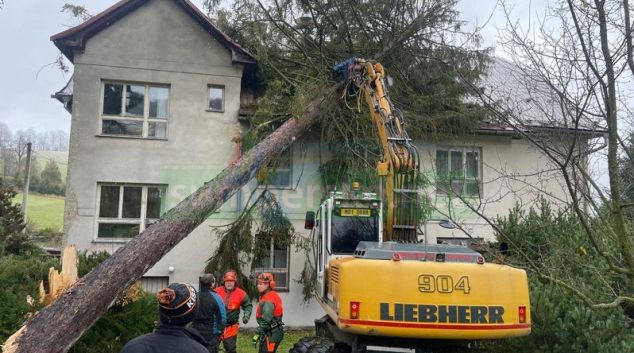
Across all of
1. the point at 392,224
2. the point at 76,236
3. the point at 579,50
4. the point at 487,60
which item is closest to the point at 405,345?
the point at 392,224

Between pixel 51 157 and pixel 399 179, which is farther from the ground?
pixel 51 157

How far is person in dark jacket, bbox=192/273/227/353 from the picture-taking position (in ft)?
18.6

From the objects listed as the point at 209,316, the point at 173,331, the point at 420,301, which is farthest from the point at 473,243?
the point at 173,331

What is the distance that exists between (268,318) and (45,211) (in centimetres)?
3306

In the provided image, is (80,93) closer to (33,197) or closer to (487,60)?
(487,60)

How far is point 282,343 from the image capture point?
949cm

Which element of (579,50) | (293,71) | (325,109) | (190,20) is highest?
(190,20)

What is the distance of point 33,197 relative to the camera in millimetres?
36500

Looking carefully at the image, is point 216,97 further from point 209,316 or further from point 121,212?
point 209,316

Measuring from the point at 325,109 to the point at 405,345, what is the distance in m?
5.67

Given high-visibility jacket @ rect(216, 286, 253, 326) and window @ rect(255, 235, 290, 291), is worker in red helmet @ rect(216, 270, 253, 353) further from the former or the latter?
window @ rect(255, 235, 290, 291)

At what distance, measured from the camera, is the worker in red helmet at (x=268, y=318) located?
630cm

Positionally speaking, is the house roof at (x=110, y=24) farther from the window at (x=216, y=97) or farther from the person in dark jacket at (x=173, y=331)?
the person in dark jacket at (x=173, y=331)

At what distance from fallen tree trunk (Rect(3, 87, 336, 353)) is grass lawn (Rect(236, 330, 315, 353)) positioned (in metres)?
3.27
